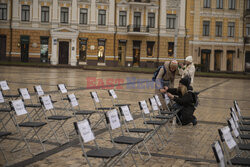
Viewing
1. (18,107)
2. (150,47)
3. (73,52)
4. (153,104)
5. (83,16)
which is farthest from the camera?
(150,47)

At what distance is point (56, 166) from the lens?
5.71m

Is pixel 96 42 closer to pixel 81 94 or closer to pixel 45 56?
pixel 45 56

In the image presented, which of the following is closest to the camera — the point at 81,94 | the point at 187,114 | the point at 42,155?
the point at 42,155

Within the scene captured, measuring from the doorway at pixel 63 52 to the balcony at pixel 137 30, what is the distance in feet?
24.2

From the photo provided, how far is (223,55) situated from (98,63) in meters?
15.2

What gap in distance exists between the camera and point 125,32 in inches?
1673

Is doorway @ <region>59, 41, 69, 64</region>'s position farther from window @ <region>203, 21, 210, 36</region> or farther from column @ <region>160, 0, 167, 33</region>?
window @ <region>203, 21, 210, 36</region>

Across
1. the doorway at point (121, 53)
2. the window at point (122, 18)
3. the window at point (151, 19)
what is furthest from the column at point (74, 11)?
the window at point (151, 19)

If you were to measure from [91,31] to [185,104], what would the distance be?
110 feet

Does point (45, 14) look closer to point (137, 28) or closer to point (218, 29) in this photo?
point (137, 28)

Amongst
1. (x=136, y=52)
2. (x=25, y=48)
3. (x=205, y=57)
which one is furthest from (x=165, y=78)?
(x=205, y=57)

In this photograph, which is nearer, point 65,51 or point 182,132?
point 182,132

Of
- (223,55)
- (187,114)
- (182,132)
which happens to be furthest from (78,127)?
(223,55)

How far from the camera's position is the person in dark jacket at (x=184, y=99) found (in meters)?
9.34
